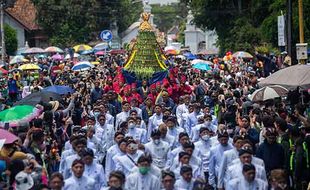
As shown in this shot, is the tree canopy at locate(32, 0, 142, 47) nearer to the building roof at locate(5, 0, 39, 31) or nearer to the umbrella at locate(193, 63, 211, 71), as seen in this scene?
the building roof at locate(5, 0, 39, 31)

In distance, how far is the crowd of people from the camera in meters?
11.6

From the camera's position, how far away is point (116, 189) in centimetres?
1071

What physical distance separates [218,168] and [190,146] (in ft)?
3.20

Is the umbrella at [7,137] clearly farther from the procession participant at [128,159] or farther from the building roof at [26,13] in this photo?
the building roof at [26,13]

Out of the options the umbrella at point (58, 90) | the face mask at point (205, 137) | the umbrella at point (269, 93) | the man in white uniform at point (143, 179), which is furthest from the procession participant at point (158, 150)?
→ the umbrella at point (58, 90)

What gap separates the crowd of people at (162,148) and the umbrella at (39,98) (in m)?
0.31

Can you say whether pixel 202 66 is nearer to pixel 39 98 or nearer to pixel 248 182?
pixel 39 98

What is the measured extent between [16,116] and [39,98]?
4202mm

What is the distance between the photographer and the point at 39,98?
21.0 m

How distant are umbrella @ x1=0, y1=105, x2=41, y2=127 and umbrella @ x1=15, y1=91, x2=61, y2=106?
2.83 metres

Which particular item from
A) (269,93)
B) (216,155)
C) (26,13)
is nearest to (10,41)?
(26,13)

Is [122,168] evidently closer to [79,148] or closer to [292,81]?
[79,148]

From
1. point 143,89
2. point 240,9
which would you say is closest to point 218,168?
point 143,89

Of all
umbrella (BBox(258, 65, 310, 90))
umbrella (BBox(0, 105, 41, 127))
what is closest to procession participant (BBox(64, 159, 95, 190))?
umbrella (BBox(0, 105, 41, 127))
